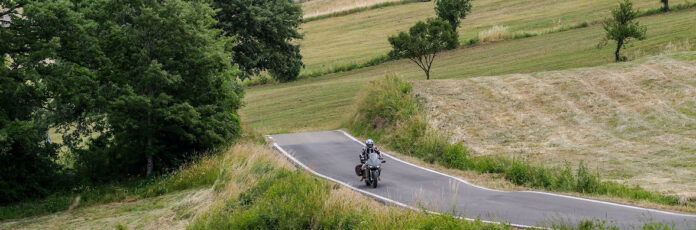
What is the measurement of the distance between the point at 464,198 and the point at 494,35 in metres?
43.3

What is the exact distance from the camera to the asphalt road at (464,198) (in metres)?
12.1

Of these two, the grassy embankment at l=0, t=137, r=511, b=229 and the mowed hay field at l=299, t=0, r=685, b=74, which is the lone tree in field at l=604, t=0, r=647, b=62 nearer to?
the mowed hay field at l=299, t=0, r=685, b=74

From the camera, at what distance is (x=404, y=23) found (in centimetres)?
7662

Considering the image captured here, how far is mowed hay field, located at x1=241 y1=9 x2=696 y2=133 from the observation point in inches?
1479

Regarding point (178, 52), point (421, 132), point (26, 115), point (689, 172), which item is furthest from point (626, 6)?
point (26, 115)

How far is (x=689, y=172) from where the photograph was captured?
16859mm

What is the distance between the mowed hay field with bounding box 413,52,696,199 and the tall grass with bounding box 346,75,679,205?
26.0 inches

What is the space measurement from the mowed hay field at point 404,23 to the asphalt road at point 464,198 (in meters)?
34.9

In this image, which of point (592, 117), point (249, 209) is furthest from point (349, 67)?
point (249, 209)

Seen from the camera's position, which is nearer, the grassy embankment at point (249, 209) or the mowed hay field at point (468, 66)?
the grassy embankment at point (249, 209)

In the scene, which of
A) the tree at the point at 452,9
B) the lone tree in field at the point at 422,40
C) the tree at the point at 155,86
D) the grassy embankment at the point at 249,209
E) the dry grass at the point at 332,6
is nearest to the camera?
the grassy embankment at the point at 249,209

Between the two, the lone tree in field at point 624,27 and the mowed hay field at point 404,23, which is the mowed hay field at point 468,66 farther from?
the mowed hay field at point 404,23

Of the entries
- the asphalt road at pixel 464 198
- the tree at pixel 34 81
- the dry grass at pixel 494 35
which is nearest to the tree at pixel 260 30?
the asphalt road at pixel 464 198

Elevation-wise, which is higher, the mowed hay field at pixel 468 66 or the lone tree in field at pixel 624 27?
the lone tree in field at pixel 624 27
